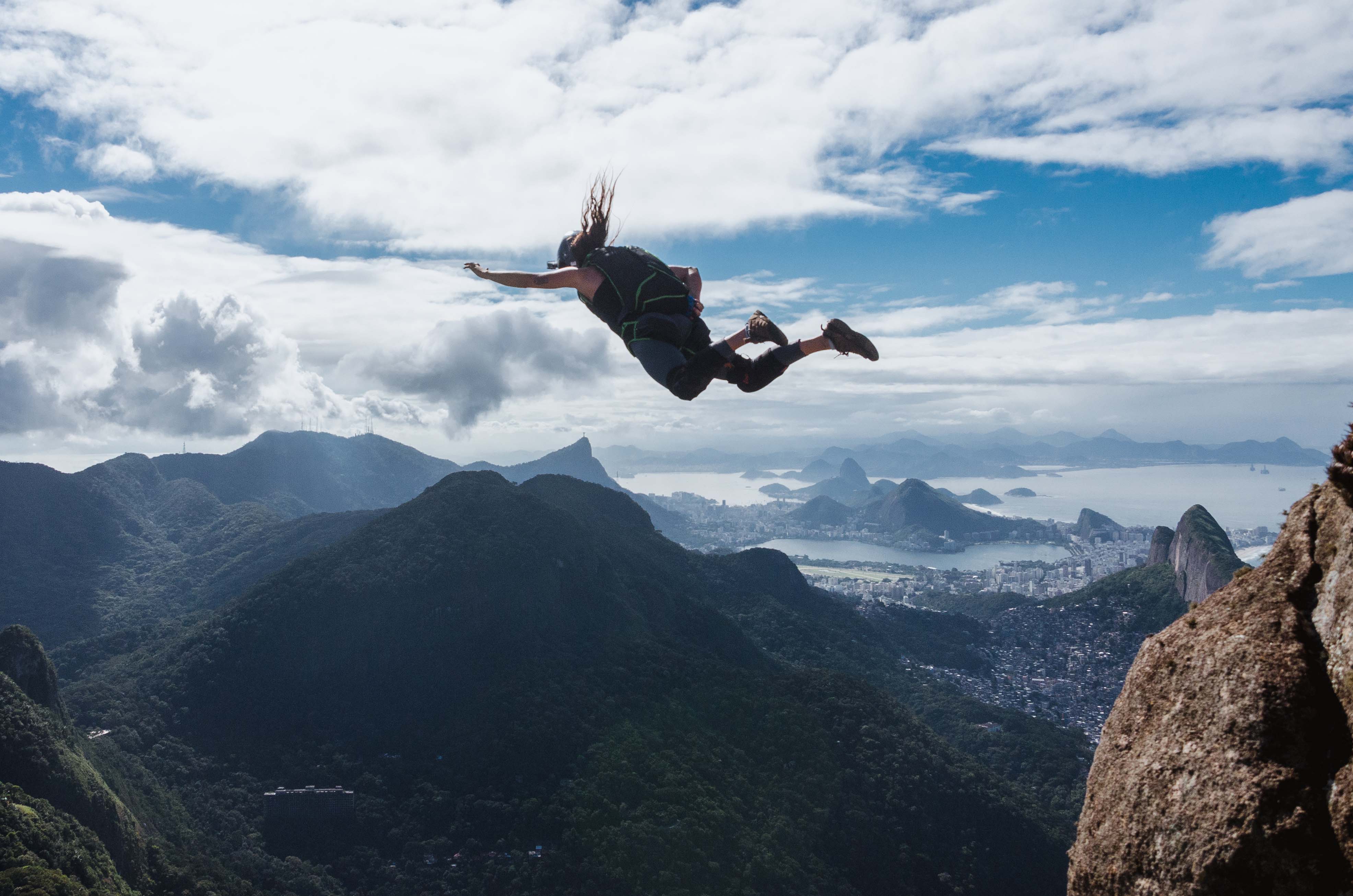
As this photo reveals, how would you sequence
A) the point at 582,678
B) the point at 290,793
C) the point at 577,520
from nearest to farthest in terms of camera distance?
the point at 290,793 → the point at 582,678 → the point at 577,520

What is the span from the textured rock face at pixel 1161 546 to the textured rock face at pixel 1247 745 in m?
115

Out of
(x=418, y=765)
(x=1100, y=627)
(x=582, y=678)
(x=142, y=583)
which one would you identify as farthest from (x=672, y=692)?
(x=142, y=583)

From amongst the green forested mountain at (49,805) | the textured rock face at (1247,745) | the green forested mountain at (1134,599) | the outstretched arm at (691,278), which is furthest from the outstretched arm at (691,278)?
the green forested mountain at (1134,599)

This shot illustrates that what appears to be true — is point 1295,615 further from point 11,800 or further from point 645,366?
point 11,800

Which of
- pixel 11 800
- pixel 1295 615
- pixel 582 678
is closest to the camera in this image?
pixel 1295 615

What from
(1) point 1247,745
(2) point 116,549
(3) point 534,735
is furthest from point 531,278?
(2) point 116,549

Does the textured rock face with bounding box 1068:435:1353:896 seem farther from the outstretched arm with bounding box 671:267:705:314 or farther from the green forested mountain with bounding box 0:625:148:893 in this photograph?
the green forested mountain with bounding box 0:625:148:893

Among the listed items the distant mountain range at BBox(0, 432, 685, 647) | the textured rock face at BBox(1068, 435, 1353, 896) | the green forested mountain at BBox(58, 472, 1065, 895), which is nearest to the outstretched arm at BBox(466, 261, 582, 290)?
the textured rock face at BBox(1068, 435, 1353, 896)

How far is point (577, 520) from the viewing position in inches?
3467

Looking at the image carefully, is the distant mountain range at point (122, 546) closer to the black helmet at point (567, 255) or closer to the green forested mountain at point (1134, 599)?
the green forested mountain at point (1134, 599)

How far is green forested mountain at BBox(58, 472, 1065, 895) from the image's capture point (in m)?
41.5

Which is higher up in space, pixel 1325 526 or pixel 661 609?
pixel 1325 526

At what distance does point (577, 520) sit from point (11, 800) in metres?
57.9

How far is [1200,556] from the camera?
8544cm
